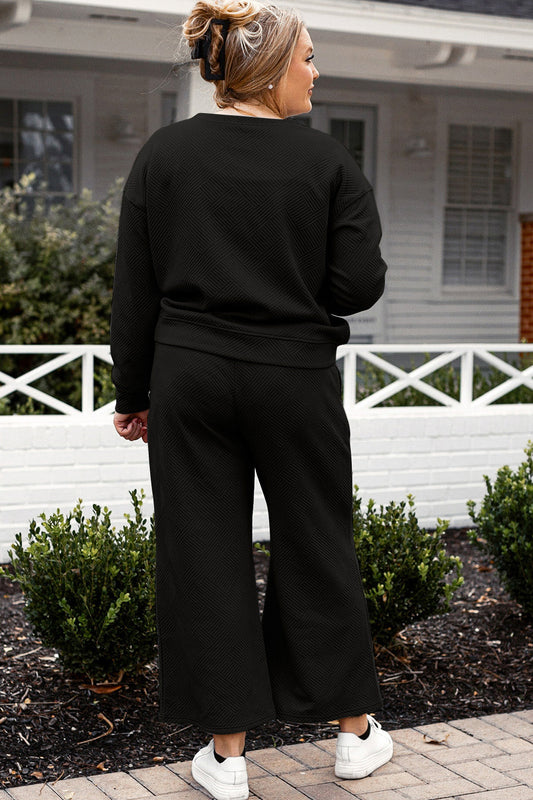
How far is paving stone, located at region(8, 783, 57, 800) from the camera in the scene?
9.73 feet

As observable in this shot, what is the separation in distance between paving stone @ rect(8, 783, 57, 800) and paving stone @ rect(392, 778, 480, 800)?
97 centimetres

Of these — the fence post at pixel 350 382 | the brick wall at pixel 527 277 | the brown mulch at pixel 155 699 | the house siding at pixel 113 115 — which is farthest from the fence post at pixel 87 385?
the brick wall at pixel 527 277

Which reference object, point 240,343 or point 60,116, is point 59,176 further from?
point 240,343

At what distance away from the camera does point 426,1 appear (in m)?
8.12

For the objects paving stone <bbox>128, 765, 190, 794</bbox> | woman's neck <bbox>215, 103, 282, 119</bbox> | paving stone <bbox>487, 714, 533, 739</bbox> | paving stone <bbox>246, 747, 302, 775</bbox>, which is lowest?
paving stone <bbox>128, 765, 190, 794</bbox>

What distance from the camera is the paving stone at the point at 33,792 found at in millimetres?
2965

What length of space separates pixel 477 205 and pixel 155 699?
27.9ft

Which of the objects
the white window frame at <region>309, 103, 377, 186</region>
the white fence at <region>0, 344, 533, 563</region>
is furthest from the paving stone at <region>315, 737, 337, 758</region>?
the white window frame at <region>309, 103, 377, 186</region>

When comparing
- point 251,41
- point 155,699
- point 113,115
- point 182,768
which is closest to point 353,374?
point 155,699

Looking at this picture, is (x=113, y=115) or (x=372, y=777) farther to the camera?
(x=113, y=115)

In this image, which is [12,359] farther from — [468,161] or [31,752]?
[468,161]

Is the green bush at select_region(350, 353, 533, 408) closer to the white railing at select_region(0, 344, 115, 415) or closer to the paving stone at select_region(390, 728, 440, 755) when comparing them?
the white railing at select_region(0, 344, 115, 415)

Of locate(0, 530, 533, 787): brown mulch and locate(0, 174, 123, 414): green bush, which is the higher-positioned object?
locate(0, 174, 123, 414): green bush

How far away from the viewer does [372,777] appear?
310cm
